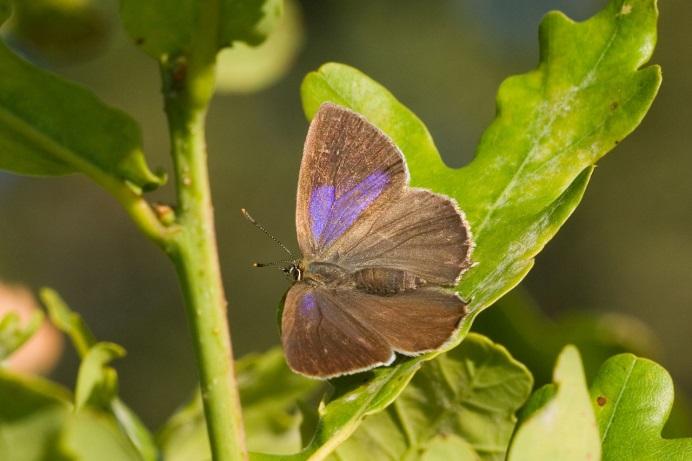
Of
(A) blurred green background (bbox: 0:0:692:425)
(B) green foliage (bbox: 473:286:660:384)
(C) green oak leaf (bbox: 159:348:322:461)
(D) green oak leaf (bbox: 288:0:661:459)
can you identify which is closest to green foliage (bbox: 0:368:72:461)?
(D) green oak leaf (bbox: 288:0:661:459)

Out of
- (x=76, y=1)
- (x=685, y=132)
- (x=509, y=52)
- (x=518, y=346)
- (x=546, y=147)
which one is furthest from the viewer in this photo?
(x=685, y=132)

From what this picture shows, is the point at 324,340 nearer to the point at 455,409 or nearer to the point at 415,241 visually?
the point at 455,409

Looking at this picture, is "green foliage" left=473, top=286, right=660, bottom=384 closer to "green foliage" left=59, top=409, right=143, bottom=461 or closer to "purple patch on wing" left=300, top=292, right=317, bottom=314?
"purple patch on wing" left=300, top=292, right=317, bottom=314

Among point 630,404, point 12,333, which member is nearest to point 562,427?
point 630,404

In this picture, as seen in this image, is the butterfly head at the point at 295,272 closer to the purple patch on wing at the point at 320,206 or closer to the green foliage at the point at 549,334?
the purple patch on wing at the point at 320,206

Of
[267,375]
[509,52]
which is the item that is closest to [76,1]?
[267,375]

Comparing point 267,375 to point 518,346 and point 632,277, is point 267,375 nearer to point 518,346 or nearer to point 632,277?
point 518,346

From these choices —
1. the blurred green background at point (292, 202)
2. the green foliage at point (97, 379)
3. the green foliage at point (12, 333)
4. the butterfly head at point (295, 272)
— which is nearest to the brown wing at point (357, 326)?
the butterfly head at point (295, 272)
